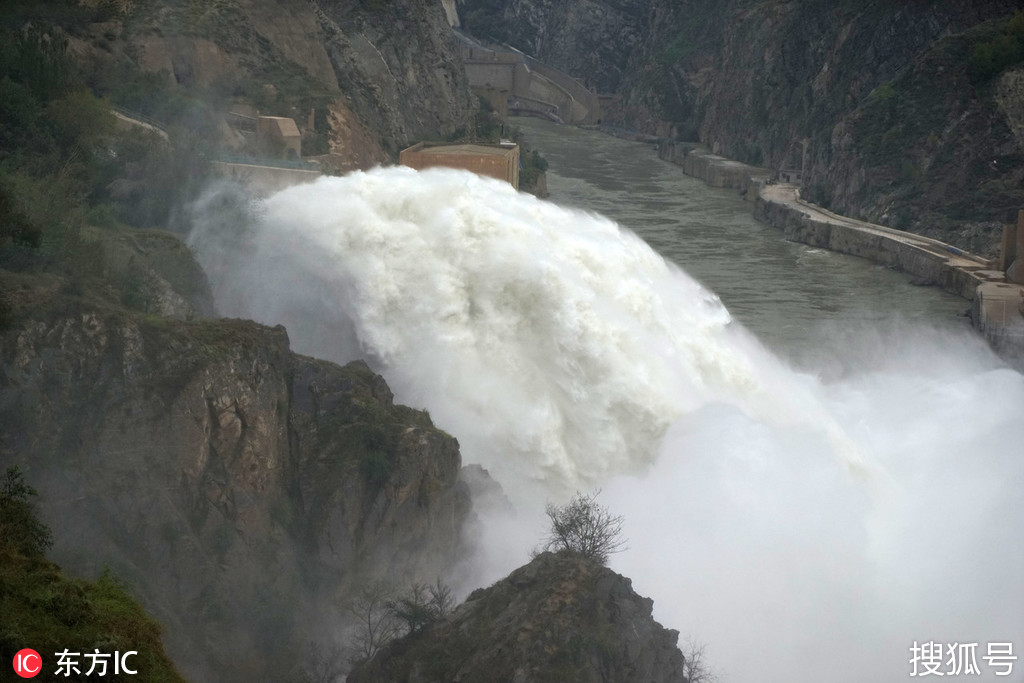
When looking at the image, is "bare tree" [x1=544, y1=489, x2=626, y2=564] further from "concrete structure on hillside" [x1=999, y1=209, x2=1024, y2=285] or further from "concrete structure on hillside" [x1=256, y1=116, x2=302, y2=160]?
"concrete structure on hillside" [x1=999, y1=209, x2=1024, y2=285]

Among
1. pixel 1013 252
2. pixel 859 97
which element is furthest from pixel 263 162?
pixel 859 97

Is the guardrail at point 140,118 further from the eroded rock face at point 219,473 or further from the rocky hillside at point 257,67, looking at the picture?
the eroded rock face at point 219,473

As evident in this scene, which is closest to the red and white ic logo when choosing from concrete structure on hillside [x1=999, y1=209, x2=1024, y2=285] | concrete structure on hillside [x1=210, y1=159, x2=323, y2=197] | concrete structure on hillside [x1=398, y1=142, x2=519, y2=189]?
concrete structure on hillside [x1=210, y1=159, x2=323, y2=197]

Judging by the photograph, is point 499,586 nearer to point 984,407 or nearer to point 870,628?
point 870,628

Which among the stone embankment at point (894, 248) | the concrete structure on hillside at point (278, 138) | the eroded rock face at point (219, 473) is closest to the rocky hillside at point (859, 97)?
the stone embankment at point (894, 248)

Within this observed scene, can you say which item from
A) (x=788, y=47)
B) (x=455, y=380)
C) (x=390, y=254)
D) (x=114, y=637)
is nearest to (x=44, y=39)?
(x=390, y=254)
